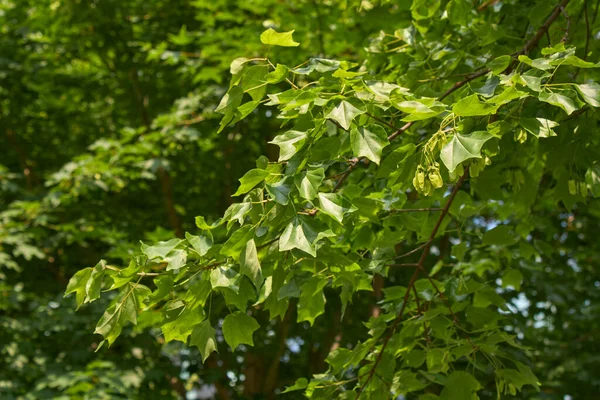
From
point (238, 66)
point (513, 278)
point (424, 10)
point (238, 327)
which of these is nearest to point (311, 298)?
point (238, 327)

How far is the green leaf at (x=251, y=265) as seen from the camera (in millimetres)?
1669

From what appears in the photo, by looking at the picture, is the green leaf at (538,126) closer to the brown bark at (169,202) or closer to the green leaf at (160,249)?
the green leaf at (160,249)

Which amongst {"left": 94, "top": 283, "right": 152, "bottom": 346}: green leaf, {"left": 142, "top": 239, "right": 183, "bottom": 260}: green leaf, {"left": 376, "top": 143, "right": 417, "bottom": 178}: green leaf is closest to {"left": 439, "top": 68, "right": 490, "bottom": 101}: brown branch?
{"left": 376, "top": 143, "right": 417, "bottom": 178}: green leaf

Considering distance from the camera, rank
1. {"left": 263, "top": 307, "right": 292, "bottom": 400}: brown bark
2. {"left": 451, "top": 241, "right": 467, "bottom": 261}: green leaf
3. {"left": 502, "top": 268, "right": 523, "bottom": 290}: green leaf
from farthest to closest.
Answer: {"left": 263, "top": 307, "right": 292, "bottom": 400}: brown bark, {"left": 502, "top": 268, "right": 523, "bottom": 290}: green leaf, {"left": 451, "top": 241, "right": 467, "bottom": 261}: green leaf

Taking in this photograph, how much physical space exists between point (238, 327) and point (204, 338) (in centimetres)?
11

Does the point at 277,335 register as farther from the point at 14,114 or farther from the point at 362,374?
the point at 362,374

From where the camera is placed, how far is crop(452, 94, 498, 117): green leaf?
5.34 ft

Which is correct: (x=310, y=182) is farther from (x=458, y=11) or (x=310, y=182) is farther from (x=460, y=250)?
(x=458, y=11)

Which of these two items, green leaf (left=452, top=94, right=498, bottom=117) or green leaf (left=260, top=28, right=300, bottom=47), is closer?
green leaf (left=452, top=94, right=498, bottom=117)

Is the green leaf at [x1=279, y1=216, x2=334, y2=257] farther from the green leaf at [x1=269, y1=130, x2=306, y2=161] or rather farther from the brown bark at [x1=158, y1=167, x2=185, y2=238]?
the brown bark at [x1=158, y1=167, x2=185, y2=238]

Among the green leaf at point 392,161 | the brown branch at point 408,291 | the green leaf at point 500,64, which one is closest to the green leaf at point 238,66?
the green leaf at point 392,161

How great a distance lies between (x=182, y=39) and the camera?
5.09 meters

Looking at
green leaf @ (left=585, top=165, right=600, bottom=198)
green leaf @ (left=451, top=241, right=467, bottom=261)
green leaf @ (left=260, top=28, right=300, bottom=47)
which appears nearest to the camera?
green leaf @ (left=260, top=28, right=300, bottom=47)

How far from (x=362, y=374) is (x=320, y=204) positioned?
2.72 ft
